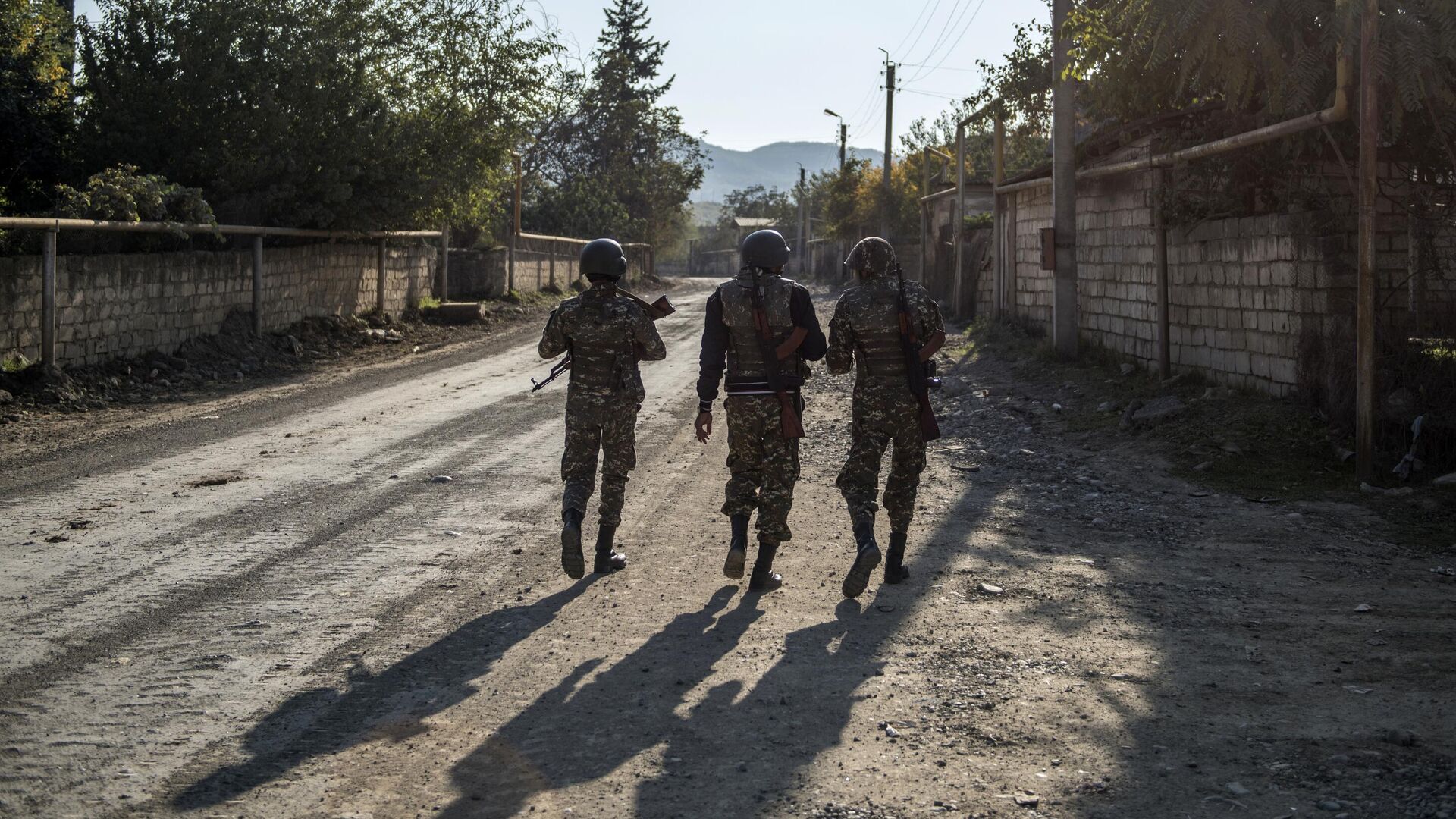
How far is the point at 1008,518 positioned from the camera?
7.78 m

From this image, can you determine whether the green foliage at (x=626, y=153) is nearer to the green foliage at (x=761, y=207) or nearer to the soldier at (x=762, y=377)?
the green foliage at (x=761, y=207)

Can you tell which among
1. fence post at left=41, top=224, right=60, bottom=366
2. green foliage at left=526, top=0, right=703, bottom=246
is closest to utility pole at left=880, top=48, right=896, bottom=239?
green foliage at left=526, top=0, right=703, bottom=246

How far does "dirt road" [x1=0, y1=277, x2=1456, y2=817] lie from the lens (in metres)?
3.64

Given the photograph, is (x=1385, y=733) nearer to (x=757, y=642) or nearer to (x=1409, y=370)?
(x=757, y=642)

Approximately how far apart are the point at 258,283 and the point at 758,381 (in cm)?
1348

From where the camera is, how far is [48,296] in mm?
12625

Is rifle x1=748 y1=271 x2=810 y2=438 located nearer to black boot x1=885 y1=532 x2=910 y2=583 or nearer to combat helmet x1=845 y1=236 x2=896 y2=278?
combat helmet x1=845 y1=236 x2=896 y2=278

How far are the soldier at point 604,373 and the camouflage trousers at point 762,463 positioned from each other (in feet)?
1.71

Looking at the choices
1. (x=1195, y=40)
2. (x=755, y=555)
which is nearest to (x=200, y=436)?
(x=755, y=555)

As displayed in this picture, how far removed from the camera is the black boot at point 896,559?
6.13 metres

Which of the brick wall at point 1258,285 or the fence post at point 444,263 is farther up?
the fence post at point 444,263

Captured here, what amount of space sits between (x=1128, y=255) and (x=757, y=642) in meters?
10.1

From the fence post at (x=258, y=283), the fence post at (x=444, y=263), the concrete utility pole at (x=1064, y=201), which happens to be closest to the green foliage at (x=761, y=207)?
the fence post at (x=444, y=263)

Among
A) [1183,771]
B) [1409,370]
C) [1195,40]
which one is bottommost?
[1183,771]
